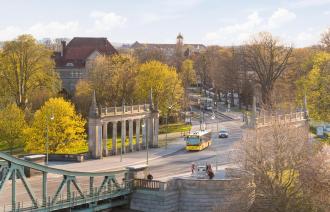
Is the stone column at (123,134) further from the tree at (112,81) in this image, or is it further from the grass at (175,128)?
the grass at (175,128)

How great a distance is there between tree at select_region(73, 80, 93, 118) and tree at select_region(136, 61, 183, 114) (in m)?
6.90

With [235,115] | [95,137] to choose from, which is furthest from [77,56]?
[95,137]

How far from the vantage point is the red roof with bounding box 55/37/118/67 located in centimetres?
11381

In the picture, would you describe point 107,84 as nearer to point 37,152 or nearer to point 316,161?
point 37,152

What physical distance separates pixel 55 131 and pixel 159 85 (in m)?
26.9

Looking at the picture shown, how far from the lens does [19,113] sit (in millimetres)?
67062

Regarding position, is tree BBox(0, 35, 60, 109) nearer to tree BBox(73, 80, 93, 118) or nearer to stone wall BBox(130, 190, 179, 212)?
tree BBox(73, 80, 93, 118)

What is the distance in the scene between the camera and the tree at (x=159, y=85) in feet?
273

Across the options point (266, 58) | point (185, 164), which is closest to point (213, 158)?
point (185, 164)

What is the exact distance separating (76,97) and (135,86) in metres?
8.51

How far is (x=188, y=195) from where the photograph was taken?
39.5 meters

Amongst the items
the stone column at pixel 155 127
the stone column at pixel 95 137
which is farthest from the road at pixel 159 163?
the stone column at pixel 155 127

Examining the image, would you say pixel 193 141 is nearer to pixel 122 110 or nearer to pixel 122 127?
pixel 122 127

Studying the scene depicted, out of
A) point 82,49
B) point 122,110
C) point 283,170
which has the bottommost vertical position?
point 283,170
